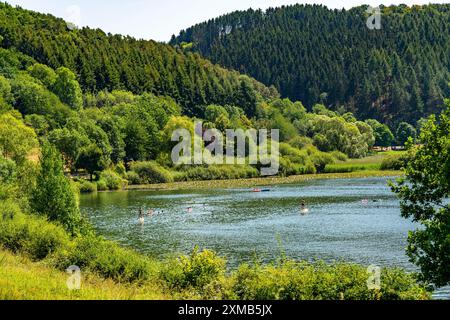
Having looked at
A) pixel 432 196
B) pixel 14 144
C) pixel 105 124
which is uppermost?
pixel 105 124

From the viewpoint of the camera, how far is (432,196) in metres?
26.0

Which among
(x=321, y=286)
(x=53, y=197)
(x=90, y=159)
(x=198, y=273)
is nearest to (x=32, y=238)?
(x=53, y=197)

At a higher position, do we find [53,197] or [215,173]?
[53,197]

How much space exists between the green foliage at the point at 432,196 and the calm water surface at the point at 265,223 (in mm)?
9127

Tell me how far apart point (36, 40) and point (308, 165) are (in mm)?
90778

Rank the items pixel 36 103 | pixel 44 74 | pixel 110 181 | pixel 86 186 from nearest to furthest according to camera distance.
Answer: pixel 86 186, pixel 110 181, pixel 36 103, pixel 44 74

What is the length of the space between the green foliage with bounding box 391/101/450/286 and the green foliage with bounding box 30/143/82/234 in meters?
25.1

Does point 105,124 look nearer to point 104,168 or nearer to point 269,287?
point 104,168

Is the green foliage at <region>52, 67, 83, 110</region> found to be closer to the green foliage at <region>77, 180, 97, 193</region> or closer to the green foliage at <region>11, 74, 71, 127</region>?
the green foliage at <region>11, 74, 71, 127</region>

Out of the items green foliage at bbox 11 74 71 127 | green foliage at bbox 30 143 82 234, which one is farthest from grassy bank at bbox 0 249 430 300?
green foliage at bbox 11 74 71 127

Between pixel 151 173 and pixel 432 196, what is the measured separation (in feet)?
327

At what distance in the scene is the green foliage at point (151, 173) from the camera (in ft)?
400

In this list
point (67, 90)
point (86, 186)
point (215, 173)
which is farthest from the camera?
point (67, 90)
